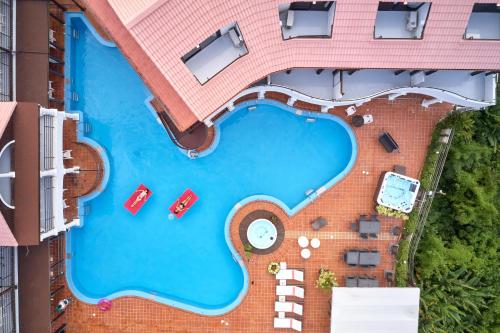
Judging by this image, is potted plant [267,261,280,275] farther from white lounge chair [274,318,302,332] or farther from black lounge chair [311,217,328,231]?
black lounge chair [311,217,328,231]

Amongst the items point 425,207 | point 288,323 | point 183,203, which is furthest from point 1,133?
point 425,207

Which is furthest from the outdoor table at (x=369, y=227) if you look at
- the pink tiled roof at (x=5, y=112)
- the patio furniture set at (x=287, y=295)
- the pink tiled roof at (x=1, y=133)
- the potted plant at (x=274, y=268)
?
the pink tiled roof at (x=5, y=112)

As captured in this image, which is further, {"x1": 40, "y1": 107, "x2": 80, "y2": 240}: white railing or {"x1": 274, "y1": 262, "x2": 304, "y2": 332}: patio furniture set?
{"x1": 274, "y1": 262, "x2": 304, "y2": 332}: patio furniture set

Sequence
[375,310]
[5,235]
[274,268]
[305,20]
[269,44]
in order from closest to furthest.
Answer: [5,235] → [269,44] → [305,20] → [375,310] → [274,268]

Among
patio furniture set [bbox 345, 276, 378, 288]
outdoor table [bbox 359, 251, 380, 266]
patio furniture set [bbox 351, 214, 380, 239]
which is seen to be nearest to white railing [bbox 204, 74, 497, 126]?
patio furniture set [bbox 351, 214, 380, 239]

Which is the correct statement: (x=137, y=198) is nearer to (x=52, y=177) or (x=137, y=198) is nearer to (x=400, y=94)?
(x=52, y=177)

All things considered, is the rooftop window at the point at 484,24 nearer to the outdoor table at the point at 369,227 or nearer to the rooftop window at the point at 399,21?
the rooftop window at the point at 399,21

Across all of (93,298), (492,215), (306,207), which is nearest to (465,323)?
(492,215)

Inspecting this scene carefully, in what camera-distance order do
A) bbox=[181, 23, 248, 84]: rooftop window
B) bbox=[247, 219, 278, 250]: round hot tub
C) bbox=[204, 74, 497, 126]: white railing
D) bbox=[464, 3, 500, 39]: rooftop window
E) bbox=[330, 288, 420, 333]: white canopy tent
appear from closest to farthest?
bbox=[181, 23, 248, 84]: rooftop window < bbox=[464, 3, 500, 39]: rooftop window < bbox=[204, 74, 497, 126]: white railing < bbox=[330, 288, 420, 333]: white canopy tent < bbox=[247, 219, 278, 250]: round hot tub
